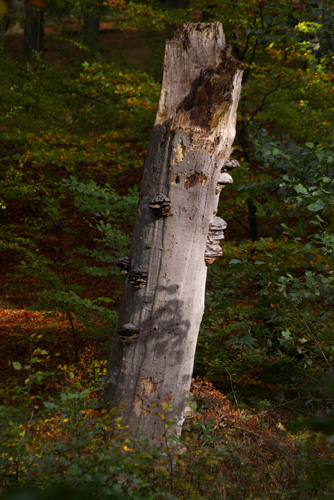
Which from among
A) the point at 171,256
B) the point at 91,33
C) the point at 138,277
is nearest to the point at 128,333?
the point at 138,277

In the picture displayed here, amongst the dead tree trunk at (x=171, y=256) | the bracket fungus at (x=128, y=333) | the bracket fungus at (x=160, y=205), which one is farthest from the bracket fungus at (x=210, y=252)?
the bracket fungus at (x=128, y=333)

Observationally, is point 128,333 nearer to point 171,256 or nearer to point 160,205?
point 171,256

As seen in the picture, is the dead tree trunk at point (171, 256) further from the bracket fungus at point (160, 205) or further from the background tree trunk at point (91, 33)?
the background tree trunk at point (91, 33)

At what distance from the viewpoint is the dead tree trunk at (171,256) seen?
11.3ft

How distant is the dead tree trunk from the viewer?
3.45 metres

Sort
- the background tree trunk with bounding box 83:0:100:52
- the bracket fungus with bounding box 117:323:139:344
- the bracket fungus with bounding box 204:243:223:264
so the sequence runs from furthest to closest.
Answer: the background tree trunk with bounding box 83:0:100:52 → the bracket fungus with bounding box 204:243:223:264 → the bracket fungus with bounding box 117:323:139:344

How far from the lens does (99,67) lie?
26.2ft

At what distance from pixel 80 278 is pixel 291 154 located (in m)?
8.79

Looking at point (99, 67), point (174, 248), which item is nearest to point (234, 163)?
point (174, 248)

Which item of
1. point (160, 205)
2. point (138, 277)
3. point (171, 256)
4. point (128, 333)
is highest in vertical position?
point (160, 205)

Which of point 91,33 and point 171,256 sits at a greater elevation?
point 91,33

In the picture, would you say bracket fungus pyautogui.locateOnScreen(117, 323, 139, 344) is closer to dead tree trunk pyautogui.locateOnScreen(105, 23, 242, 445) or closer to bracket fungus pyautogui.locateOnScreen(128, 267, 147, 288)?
dead tree trunk pyautogui.locateOnScreen(105, 23, 242, 445)

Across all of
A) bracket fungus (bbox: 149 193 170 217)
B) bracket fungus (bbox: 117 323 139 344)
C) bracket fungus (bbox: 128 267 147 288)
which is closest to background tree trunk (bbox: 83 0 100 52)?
bracket fungus (bbox: 149 193 170 217)

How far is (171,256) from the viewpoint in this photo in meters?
3.48
